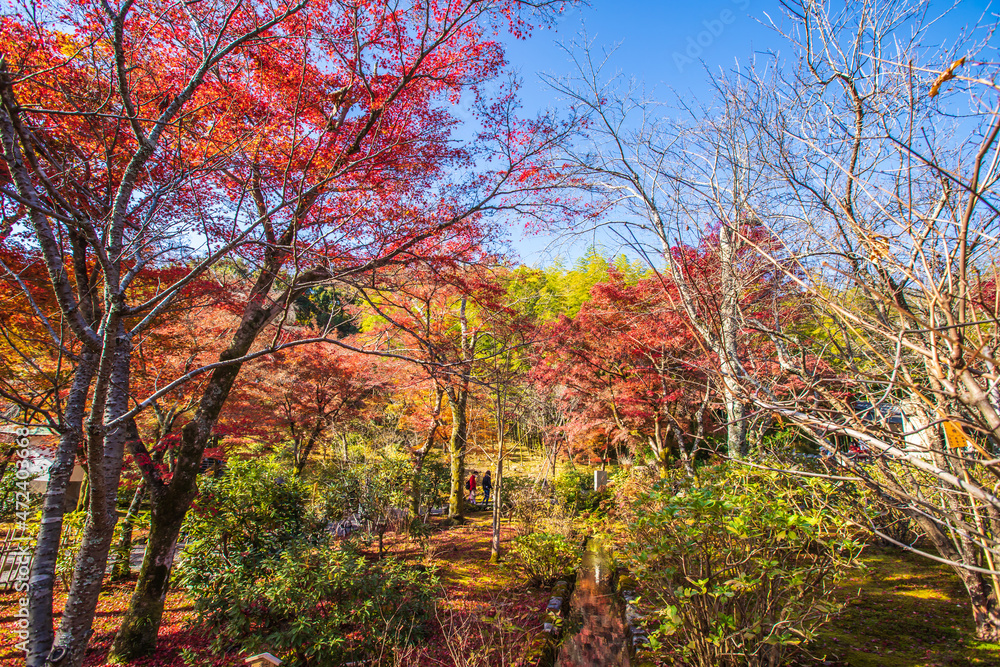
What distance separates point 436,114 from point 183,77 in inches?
82.0

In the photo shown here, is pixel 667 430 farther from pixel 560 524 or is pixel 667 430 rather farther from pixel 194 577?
pixel 194 577

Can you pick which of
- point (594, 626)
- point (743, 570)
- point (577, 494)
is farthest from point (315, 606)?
point (577, 494)

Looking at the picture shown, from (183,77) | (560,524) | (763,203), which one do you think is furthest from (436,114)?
(560,524)

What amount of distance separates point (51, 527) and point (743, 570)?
3965 millimetres

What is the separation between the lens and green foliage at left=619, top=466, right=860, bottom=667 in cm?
278

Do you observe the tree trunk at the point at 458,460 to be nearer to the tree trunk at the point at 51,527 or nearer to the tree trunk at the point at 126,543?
the tree trunk at the point at 126,543

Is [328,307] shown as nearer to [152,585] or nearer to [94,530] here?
[152,585]

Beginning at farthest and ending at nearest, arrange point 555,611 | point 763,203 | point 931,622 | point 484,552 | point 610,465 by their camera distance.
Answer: point 610,465 → point 484,552 → point 555,611 → point 931,622 → point 763,203

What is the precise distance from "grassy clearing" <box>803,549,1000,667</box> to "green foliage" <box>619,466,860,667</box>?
28 cm

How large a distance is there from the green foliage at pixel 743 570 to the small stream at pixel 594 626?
3.29 ft

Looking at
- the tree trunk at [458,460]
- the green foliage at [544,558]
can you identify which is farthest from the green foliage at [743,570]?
the tree trunk at [458,460]

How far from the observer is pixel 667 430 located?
32.1 ft

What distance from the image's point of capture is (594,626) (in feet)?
15.3

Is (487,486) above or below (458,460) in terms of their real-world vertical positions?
below
